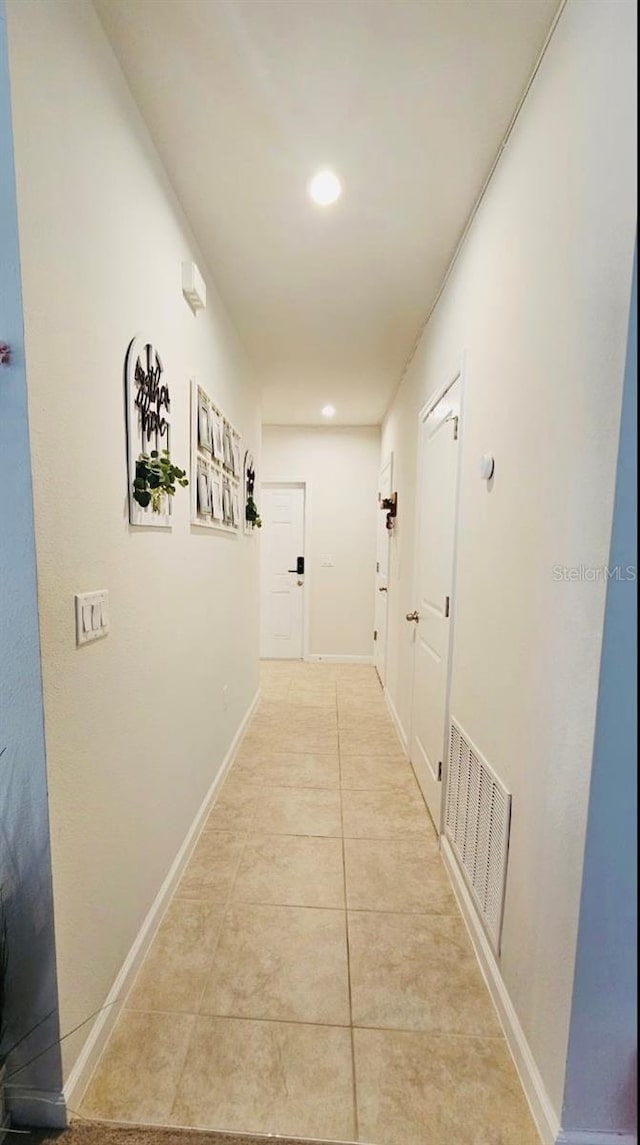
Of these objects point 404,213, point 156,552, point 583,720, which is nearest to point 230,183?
point 404,213

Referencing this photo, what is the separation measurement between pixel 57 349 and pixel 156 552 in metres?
0.67

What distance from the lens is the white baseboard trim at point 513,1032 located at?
0.92 metres

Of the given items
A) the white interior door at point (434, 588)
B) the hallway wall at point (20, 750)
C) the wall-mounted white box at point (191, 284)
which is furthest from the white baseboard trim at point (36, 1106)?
the wall-mounted white box at point (191, 284)

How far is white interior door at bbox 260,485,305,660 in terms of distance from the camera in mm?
4797

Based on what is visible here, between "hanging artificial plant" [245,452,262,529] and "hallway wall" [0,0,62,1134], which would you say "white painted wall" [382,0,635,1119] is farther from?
"hanging artificial plant" [245,452,262,529]

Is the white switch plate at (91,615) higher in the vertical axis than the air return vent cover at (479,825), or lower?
higher

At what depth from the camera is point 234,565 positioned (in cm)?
262

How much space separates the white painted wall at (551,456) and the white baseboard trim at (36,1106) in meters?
1.07

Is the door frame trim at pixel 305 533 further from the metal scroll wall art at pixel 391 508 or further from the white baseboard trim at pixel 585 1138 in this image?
the white baseboard trim at pixel 585 1138

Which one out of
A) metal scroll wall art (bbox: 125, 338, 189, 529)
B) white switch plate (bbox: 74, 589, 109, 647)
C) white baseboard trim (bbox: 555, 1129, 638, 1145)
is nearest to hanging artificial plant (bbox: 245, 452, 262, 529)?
metal scroll wall art (bbox: 125, 338, 189, 529)

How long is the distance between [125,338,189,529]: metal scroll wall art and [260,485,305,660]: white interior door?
3.35 metres

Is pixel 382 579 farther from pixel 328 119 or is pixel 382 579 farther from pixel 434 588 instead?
pixel 328 119

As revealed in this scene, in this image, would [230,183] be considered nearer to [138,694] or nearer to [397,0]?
[397,0]

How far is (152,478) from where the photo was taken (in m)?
1.27
